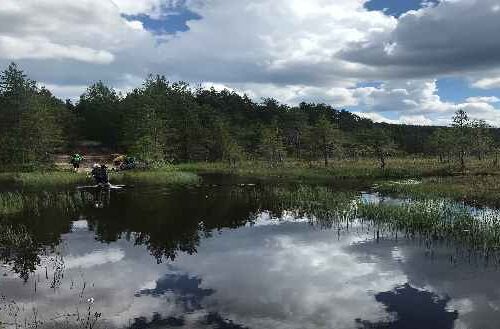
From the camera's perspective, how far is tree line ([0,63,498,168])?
72.2 m

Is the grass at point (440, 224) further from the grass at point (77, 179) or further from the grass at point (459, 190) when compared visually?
the grass at point (77, 179)

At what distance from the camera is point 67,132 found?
361ft

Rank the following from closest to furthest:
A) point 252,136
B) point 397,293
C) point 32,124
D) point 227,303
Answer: point 227,303
point 397,293
point 32,124
point 252,136

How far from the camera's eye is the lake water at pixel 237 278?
48.1 feet

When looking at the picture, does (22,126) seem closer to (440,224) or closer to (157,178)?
(157,178)

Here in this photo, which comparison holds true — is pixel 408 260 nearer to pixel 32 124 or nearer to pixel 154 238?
pixel 154 238

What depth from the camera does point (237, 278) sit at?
19.0m

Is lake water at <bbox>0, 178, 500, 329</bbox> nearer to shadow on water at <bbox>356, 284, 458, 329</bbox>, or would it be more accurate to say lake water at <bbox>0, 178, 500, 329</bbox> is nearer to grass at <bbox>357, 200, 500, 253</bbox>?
shadow on water at <bbox>356, 284, 458, 329</bbox>

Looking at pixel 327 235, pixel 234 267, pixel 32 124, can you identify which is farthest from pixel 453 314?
pixel 32 124

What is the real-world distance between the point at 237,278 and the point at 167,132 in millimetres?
75279

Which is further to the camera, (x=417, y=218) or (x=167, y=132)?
(x=167, y=132)

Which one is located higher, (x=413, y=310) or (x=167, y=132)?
(x=167, y=132)

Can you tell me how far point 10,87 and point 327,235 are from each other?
252 ft

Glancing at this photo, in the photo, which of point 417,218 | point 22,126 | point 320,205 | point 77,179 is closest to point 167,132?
point 22,126
